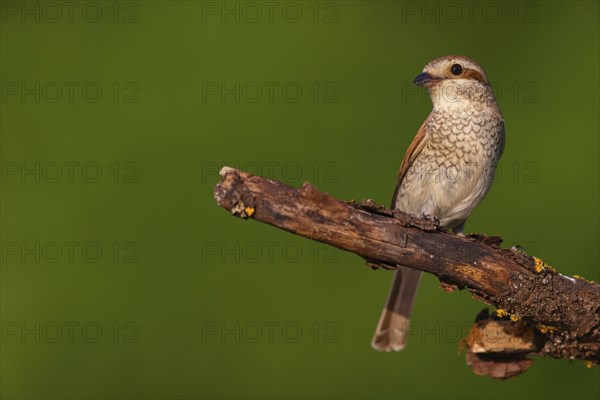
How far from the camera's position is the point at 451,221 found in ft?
13.4

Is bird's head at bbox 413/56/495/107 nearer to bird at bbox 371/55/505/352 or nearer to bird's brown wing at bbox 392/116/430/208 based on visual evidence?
bird at bbox 371/55/505/352

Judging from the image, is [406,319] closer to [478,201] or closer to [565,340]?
[478,201]

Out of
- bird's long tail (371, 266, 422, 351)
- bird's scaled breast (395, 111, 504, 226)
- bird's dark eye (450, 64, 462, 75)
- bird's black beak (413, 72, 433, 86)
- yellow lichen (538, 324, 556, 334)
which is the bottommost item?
A: bird's long tail (371, 266, 422, 351)

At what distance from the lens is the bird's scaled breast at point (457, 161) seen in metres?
3.78

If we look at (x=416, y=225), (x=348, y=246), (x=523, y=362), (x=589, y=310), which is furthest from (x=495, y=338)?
(x=348, y=246)

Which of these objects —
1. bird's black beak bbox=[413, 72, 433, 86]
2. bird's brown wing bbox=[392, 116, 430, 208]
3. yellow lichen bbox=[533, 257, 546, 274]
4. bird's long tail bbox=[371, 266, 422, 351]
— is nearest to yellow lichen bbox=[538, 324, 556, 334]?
yellow lichen bbox=[533, 257, 546, 274]

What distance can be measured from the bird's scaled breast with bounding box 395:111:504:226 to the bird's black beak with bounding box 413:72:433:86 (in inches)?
7.4

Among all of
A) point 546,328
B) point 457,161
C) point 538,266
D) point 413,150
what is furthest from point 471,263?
point 413,150

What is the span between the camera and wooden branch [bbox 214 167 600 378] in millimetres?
2373

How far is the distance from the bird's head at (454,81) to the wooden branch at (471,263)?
1.16 meters

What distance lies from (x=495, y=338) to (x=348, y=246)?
1.09m

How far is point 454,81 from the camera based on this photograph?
3.82m

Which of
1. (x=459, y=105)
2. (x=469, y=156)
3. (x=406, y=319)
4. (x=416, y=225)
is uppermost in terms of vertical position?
(x=459, y=105)

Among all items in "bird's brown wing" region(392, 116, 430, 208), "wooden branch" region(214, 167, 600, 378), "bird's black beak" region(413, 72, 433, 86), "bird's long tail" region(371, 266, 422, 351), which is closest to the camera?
"wooden branch" region(214, 167, 600, 378)
